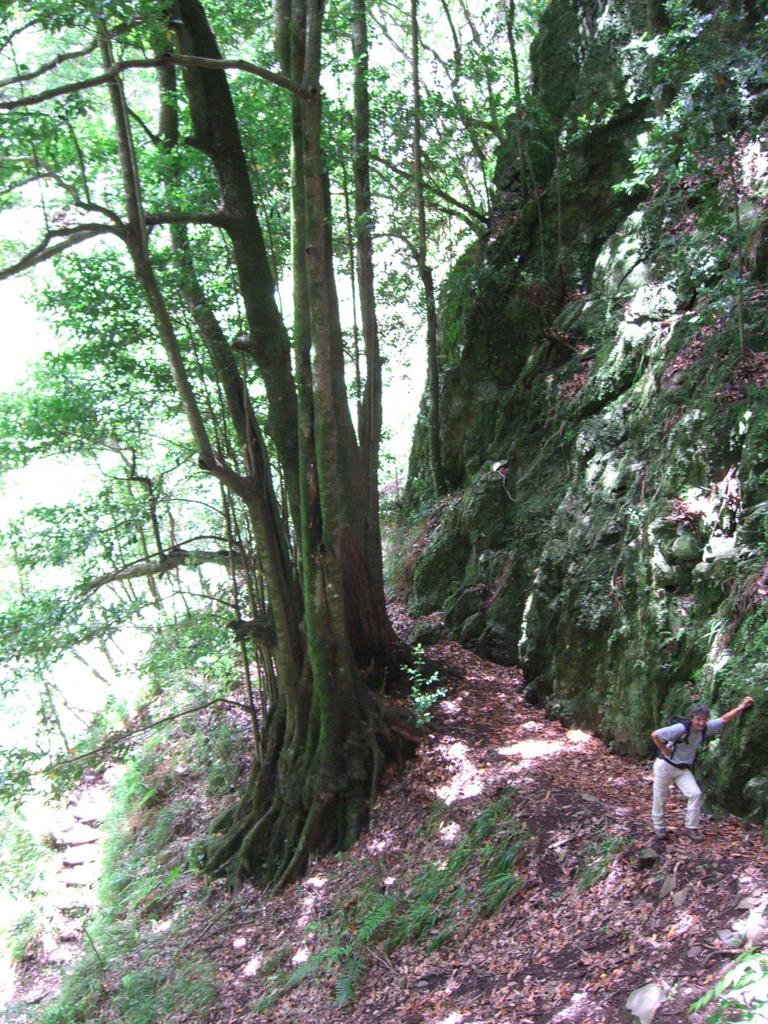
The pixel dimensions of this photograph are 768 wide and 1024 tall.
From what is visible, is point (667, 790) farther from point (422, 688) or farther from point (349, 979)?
point (422, 688)

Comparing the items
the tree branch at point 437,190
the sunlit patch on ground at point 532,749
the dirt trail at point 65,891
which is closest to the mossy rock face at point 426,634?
the sunlit patch on ground at point 532,749

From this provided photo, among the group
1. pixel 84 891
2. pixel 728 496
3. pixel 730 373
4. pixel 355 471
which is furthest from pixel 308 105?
pixel 84 891

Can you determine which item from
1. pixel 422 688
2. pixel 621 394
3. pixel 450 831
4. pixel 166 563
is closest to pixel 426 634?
pixel 422 688

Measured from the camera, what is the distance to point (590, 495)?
912 centimetres

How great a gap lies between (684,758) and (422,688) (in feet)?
14.6

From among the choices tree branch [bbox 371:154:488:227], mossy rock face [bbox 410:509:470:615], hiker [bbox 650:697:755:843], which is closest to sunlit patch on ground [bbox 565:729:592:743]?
hiker [bbox 650:697:755:843]

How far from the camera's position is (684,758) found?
5.43 metres

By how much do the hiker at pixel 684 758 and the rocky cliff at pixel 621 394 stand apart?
38 cm

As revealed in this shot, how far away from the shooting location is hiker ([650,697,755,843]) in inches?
210

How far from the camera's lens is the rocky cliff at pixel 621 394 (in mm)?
6621

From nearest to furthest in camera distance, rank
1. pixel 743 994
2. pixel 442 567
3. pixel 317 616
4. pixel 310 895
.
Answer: pixel 743 994, pixel 310 895, pixel 317 616, pixel 442 567

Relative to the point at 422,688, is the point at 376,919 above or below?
below

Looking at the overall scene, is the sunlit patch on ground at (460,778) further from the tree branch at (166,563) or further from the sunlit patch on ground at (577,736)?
the tree branch at (166,563)

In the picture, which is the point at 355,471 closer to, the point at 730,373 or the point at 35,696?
the point at 730,373
